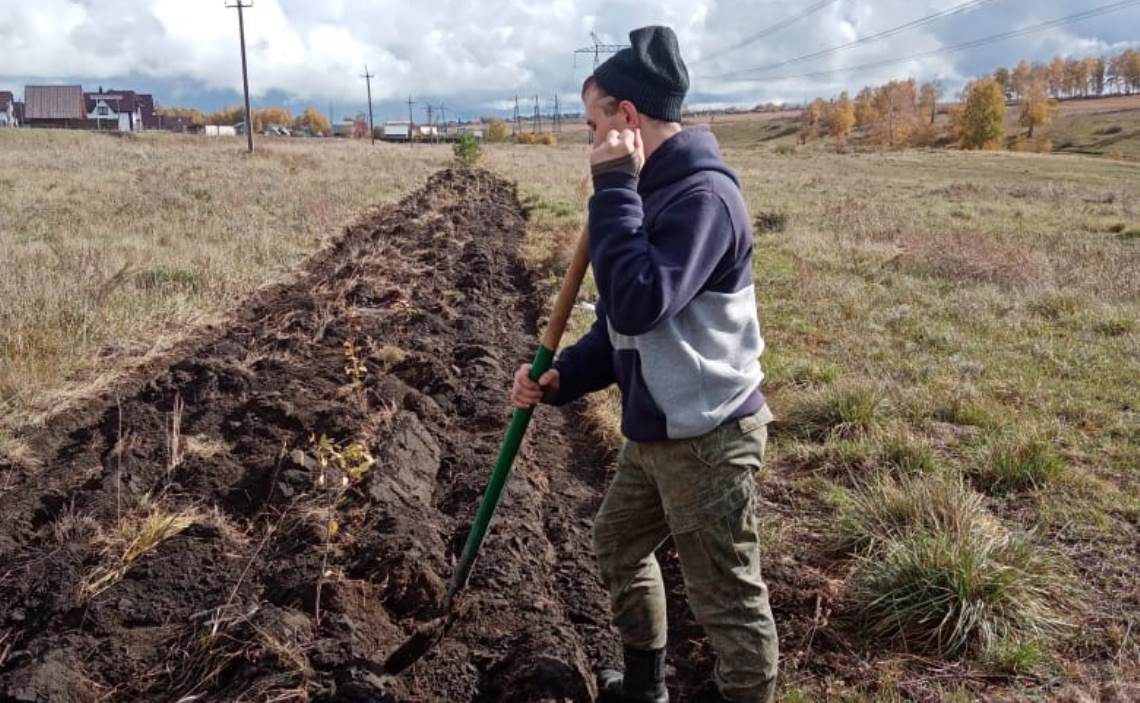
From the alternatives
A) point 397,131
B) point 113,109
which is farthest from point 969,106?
point 113,109

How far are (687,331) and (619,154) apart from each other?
499mm

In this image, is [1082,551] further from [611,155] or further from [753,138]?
[753,138]

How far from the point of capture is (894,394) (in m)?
6.17

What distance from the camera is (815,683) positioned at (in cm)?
307

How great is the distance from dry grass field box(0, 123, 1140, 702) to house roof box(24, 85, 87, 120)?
3540 inches

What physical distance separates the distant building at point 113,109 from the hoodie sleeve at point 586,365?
357ft

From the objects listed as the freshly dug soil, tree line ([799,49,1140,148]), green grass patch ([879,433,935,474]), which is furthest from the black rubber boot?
tree line ([799,49,1140,148])

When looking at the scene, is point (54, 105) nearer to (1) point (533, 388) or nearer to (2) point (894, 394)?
(2) point (894, 394)

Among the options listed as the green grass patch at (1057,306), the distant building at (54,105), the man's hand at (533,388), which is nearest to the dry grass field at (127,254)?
the man's hand at (533,388)

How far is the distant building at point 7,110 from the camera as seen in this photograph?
326ft

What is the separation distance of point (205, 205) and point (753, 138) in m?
108

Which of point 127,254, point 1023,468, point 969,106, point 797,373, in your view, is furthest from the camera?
point 969,106

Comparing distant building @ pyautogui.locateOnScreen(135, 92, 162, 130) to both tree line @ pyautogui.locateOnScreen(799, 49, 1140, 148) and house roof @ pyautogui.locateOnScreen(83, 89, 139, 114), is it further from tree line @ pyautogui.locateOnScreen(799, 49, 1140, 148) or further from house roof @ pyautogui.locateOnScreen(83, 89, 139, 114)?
tree line @ pyautogui.locateOnScreen(799, 49, 1140, 148)

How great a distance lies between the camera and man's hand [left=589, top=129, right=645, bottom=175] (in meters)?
2.30
